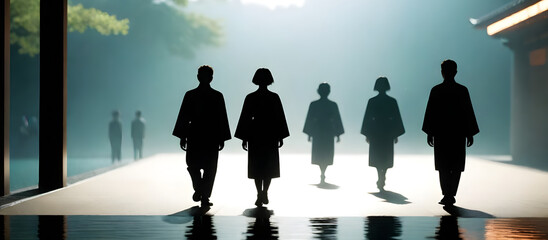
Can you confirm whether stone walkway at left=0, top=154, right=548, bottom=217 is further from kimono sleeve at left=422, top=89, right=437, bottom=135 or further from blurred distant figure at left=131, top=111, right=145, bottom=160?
blurred distant figure at left=131, top=111, right=145, bottom=160

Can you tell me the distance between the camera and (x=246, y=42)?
39.8 m

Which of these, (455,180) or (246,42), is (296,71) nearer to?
(246,42)

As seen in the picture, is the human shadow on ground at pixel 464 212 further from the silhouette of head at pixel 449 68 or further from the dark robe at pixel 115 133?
the dark robe at pixel 115 133

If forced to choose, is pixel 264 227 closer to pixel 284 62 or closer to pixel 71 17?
pixel 71 17

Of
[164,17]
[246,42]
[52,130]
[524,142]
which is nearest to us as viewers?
[52,130]

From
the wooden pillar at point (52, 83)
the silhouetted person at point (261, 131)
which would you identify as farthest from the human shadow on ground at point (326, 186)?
the wooden pillar at point (52, 83)

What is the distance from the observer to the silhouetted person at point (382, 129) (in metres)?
11.3

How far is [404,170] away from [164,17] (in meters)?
19.1

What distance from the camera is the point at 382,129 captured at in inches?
450

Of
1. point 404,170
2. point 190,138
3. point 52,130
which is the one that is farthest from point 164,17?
point 190,138

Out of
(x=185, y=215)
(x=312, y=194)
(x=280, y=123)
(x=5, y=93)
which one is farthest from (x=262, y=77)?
(x=5, y=93)

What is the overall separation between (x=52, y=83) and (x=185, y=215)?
13.2ft

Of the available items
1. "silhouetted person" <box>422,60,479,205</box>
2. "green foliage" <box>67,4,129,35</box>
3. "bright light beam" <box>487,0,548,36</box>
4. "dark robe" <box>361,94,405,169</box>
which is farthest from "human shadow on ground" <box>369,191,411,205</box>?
"green foliage" <box>67,4,129,35</box>

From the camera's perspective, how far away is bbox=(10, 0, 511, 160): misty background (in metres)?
32.6
